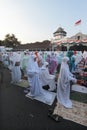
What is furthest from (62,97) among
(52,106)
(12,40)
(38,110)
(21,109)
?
(12,40)

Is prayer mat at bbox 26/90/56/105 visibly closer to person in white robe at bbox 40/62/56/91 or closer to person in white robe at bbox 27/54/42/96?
person in white robe at bbox 27/54/42/96

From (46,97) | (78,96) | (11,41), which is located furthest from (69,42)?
(11,41)

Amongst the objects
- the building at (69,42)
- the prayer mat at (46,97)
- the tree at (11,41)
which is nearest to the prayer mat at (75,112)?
the prayer mat at (46,97)

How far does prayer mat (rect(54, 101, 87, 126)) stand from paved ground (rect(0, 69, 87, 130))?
0.20m

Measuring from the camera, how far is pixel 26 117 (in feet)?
15.0

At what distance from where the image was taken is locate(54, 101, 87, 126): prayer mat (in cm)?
452

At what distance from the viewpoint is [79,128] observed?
411 cm

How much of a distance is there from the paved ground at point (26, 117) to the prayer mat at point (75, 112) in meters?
0.20

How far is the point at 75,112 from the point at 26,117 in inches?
60.9

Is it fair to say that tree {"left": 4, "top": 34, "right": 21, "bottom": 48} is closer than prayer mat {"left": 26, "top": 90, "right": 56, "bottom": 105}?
No

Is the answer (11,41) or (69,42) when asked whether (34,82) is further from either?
(11,41)

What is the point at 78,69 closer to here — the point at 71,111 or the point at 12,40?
the point at 71,111

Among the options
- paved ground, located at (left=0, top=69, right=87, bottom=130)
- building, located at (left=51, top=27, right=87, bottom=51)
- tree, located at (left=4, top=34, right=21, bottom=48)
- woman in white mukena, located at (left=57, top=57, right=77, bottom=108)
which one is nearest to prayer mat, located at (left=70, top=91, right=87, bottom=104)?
woman in white mukena, located at (left=57, top=57, right=77, bottom=108)

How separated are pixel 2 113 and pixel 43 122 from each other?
1.28 metres
